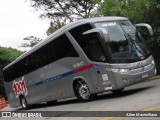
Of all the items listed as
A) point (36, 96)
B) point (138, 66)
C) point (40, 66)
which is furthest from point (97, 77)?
point (36, 96)

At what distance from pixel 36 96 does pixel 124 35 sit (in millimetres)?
7170

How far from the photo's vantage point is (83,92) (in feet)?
52.2

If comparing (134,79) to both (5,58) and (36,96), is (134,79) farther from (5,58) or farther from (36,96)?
(5,58)

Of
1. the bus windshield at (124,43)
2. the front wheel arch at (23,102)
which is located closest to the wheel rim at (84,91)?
the bus windshield at (124,43)

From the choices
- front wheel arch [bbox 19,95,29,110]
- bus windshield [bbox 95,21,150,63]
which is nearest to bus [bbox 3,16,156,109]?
bus windshield [bbox 95,21,150,63]

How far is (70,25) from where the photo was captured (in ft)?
52.4

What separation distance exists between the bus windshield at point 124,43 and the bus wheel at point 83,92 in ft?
6.82

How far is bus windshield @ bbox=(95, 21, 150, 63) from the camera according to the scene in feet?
47.6

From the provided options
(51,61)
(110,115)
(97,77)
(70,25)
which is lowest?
(110,115)

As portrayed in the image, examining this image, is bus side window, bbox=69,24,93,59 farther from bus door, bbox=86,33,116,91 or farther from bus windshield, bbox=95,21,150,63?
bus windshield, bbox=95,21,150,63

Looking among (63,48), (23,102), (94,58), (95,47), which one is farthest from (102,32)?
(23,102)

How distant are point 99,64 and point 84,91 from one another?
163cm

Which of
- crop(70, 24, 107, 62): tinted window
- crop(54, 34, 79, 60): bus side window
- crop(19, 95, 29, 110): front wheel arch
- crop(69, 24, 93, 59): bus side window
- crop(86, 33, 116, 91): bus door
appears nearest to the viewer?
crop(86, 33, 116, 91): bus door

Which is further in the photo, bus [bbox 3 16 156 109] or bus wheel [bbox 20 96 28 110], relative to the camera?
bus wheel [bbox 20 96 28 110]
